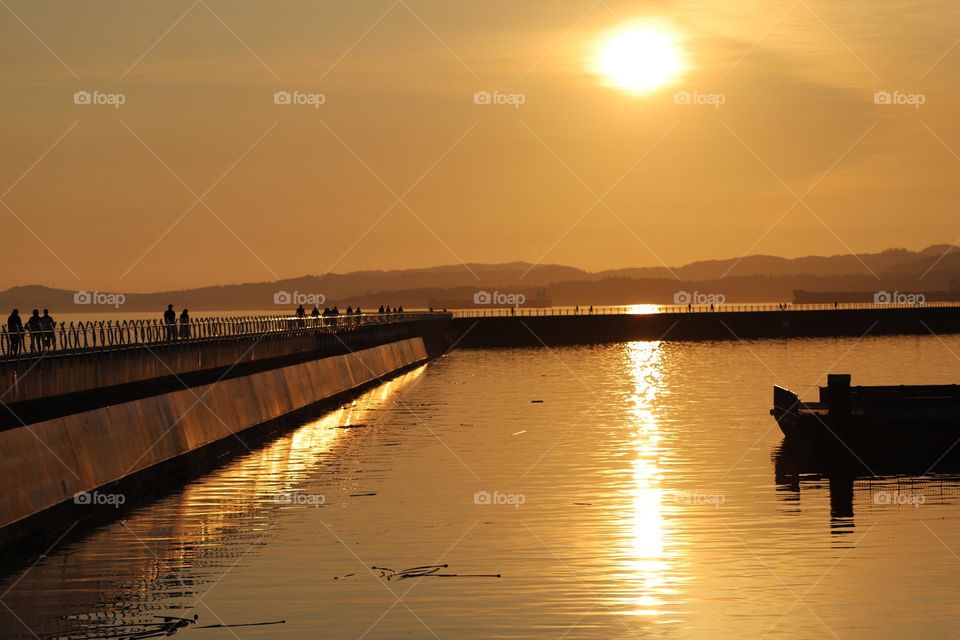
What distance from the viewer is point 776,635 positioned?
57.7 ft

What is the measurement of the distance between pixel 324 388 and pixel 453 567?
3958 cm

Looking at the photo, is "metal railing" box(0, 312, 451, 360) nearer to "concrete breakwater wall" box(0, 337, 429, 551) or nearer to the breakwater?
the breakwater

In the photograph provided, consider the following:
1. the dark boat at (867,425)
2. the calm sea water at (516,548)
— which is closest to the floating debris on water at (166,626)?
the calm sea water at (516,548)

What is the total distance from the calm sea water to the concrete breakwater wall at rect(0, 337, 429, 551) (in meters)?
0.97

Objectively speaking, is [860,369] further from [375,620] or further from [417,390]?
[375,620]

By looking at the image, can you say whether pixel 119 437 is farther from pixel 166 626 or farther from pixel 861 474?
pixel 861 474

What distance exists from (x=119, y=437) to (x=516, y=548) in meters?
9.90

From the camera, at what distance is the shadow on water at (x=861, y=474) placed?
3059 centimetres

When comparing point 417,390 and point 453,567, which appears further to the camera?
point 417,390

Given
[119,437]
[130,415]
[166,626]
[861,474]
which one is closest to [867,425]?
[861,474]

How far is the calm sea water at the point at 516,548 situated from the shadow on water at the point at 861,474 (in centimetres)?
16

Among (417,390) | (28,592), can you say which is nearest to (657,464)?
(28,592)

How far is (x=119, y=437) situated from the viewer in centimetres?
3106

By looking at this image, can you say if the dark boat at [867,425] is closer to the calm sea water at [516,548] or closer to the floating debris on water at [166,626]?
the calm sea water at [516,548]
